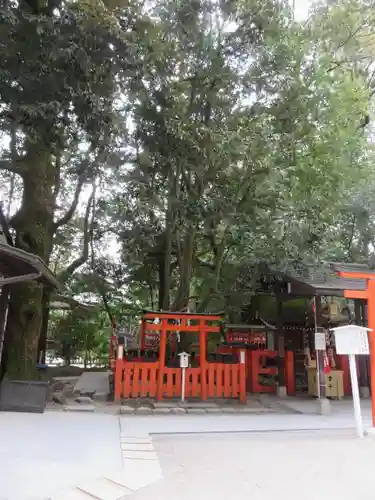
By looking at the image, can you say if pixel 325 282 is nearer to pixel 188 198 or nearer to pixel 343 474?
pixel 188 198

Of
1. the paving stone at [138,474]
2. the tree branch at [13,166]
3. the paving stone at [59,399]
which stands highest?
the tree branch at [13,166]

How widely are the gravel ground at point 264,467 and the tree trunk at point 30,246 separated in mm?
3770

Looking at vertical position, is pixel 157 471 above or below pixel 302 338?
below

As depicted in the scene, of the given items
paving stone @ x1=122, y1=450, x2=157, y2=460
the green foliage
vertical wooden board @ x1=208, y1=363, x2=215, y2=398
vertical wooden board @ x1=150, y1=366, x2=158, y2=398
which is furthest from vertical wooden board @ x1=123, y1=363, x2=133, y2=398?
the green foliage

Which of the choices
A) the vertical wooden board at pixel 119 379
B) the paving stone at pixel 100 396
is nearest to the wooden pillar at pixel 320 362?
the vertical wooden board at pixel 119 379

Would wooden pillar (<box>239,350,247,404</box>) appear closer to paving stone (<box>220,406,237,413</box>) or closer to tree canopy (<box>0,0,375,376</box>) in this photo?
paving stone (<box>220,406,237,413</box>)

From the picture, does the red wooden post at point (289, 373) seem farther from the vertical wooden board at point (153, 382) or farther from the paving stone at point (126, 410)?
the paving stone at point (126, 410)

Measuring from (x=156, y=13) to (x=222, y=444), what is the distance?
7.90 metres

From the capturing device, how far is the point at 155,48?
26.1 ft

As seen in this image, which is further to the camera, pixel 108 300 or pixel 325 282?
pixel 108 300

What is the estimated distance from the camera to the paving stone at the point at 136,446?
5.06 metres

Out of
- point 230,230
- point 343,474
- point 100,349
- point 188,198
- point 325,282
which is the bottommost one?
point 343,474

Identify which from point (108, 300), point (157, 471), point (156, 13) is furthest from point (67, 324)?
point (157, 471)

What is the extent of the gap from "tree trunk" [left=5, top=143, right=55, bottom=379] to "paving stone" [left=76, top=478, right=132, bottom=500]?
498cm
